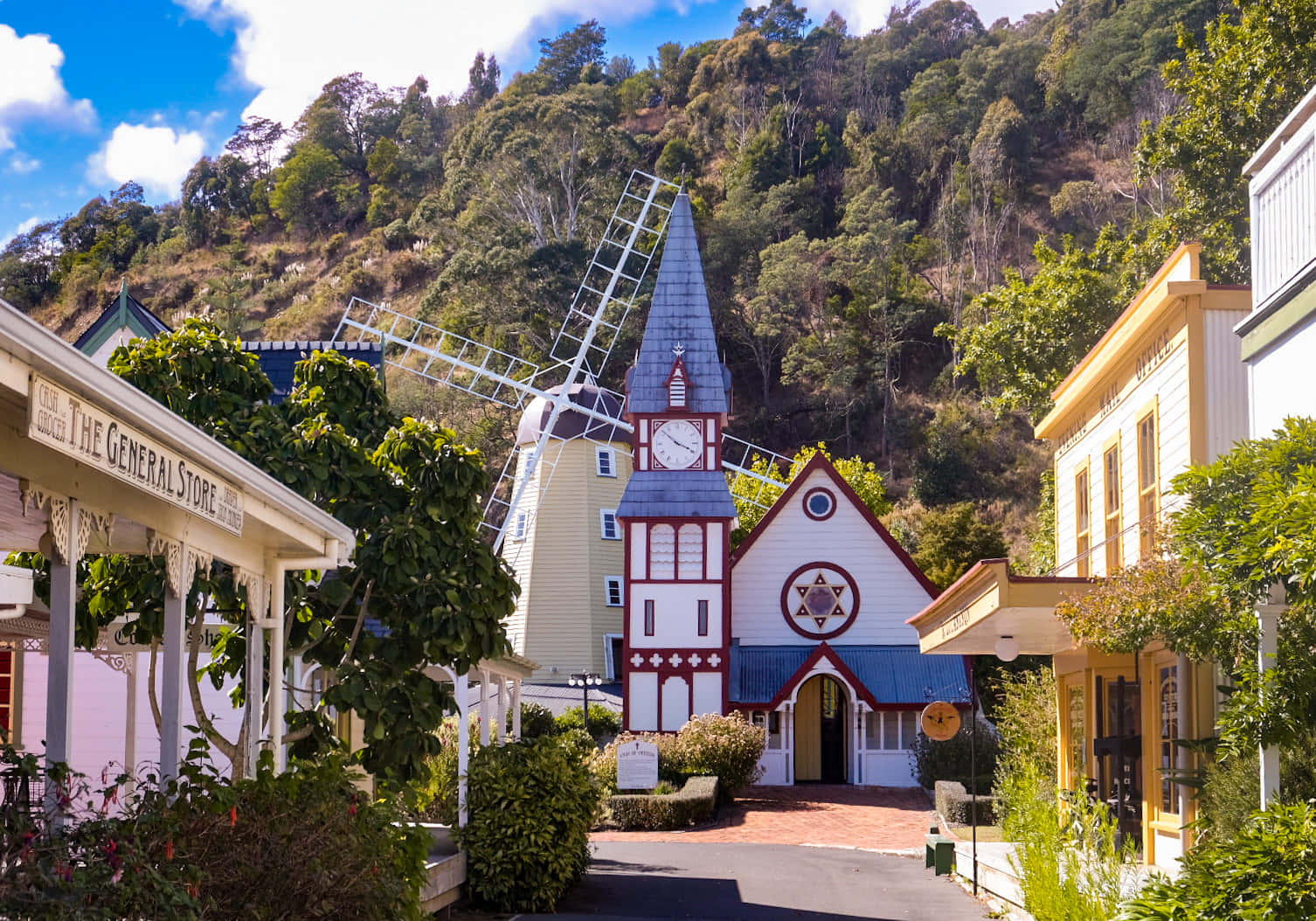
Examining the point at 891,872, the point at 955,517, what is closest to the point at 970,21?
the point at 955,517

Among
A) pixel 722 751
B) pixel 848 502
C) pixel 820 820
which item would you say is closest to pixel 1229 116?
pixel 848 502

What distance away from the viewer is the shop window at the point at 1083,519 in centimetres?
2092

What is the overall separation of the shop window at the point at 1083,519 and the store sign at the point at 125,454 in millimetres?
13946

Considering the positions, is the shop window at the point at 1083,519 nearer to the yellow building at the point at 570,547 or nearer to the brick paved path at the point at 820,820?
the brick paved path at the point at 820,820

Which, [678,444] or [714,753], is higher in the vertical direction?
[678,444]

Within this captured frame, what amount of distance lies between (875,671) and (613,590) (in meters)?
14.5

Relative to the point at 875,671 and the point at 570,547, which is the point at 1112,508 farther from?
the point at 570,547

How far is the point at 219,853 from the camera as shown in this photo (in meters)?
8.84

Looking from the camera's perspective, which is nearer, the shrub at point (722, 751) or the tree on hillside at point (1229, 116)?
the tree on hillside at point (1229, 116)

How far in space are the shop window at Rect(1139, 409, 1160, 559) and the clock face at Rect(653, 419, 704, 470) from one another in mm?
26419

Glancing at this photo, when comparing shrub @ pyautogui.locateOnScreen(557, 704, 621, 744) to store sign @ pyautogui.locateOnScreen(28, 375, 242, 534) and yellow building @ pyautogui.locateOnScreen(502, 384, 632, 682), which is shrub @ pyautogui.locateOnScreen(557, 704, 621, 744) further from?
store sign @ pyautogui.locateOnScreen(28, 375, 242, 534)

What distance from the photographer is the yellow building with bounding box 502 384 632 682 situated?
5334cm

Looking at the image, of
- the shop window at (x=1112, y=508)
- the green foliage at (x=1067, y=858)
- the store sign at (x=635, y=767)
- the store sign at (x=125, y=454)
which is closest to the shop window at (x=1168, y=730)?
the shop window at (x=1112, y=508)

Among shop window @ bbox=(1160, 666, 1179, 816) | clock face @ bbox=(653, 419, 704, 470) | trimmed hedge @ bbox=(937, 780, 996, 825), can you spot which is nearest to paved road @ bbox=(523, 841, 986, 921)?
trimmed hedge @ bbox=(937, 780, 996, 825)
